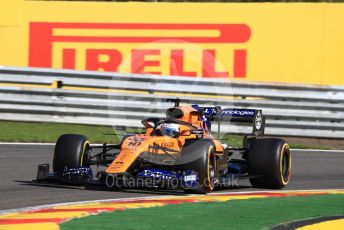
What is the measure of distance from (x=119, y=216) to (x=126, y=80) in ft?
31.6

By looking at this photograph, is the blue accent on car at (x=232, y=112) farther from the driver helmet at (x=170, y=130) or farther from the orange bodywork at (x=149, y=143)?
the driver helmet at (x=170, y=130)

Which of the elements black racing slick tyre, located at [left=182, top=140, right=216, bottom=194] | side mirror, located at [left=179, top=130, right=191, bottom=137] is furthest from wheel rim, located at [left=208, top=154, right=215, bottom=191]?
side mirror, located at [left=179, top=130, right=191, bottom=137]

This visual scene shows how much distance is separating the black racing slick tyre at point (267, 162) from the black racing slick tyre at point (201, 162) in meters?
1.04

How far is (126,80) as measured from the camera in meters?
18.2

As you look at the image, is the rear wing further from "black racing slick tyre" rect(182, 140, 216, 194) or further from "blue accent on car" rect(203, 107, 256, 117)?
"black racing slick tyre" rect(182, 140, 216, 194)

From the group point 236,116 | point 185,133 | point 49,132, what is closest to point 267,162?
point 236,116

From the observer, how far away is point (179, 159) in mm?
10938

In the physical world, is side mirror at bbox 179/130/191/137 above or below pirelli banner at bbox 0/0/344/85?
below

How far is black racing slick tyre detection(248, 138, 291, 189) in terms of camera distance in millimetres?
11742

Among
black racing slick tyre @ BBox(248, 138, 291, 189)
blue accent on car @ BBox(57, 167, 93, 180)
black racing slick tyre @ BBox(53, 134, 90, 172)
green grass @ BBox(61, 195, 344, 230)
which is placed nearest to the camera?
green grass @ BBox(61, 195, 344, 230)

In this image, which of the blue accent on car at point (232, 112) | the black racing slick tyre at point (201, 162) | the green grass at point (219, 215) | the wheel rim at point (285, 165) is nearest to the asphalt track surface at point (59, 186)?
the wheel rim at point (285, 165)

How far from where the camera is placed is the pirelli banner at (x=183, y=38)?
60.0 feet

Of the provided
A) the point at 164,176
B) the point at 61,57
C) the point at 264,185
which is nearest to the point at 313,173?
the point at 264,185

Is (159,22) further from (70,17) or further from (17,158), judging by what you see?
(17,158)
